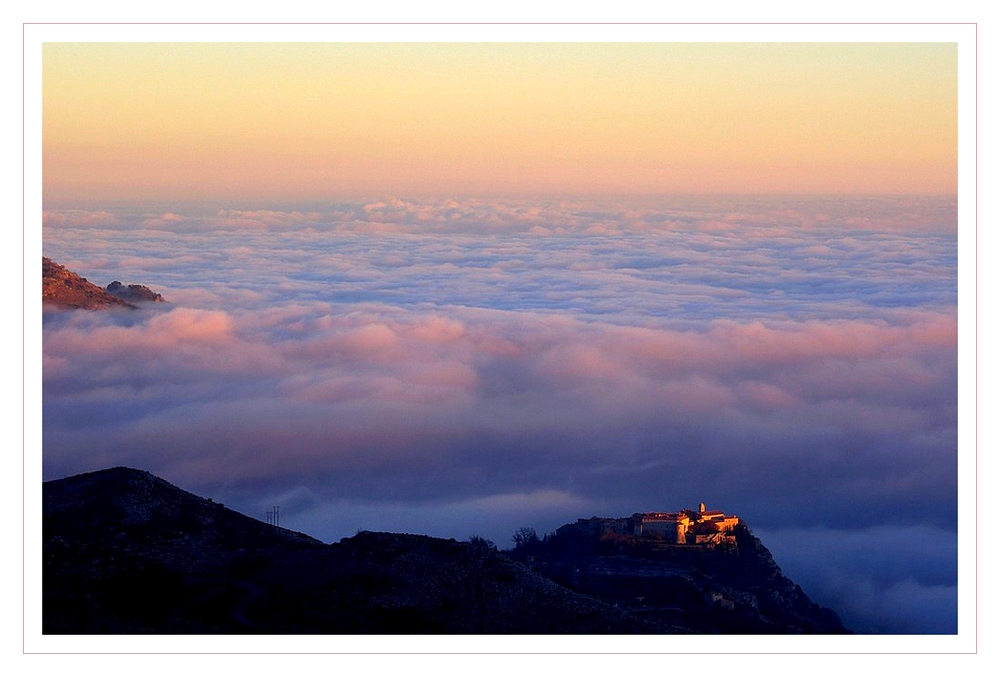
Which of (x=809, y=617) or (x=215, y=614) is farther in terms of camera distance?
(x=809, y=617)

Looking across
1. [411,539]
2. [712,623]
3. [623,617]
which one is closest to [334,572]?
[411,539]

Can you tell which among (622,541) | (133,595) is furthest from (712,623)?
(133,595)
